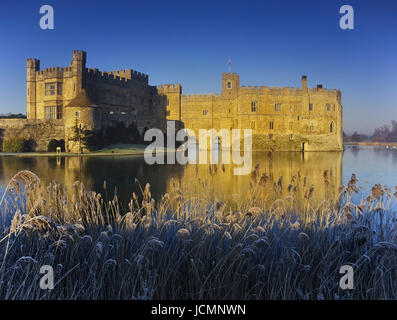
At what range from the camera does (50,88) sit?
3512 cm

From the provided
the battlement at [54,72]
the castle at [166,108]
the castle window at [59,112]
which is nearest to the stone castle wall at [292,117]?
the castle at [166,108]

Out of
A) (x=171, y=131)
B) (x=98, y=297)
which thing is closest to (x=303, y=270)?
(x=98, y=297)

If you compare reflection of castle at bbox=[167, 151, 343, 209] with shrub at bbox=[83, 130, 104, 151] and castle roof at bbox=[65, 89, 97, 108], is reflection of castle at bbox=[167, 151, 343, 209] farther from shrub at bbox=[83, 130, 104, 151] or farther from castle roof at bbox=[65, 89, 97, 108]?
castle roof at bbox=[65, 89, 97, 108]

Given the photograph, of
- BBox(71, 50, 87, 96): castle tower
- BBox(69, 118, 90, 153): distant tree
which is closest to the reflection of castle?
BBox(69, 118, 90, 153): distant tree

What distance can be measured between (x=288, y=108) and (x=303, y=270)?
37.7 meters

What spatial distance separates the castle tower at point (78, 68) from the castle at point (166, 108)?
9cm

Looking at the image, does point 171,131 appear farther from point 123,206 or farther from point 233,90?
point 123,206

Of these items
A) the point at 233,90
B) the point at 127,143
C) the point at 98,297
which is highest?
the point at 233,90

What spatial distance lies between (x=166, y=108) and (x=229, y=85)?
8.80 meters

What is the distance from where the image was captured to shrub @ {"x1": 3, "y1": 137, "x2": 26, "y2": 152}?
3108cm

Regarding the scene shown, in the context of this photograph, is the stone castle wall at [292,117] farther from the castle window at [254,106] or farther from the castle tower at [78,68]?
the castle tower at [78,68]

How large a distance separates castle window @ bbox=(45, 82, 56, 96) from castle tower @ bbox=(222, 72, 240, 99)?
20426 mm

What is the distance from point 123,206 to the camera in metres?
7.26

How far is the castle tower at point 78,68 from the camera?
1310 inches
